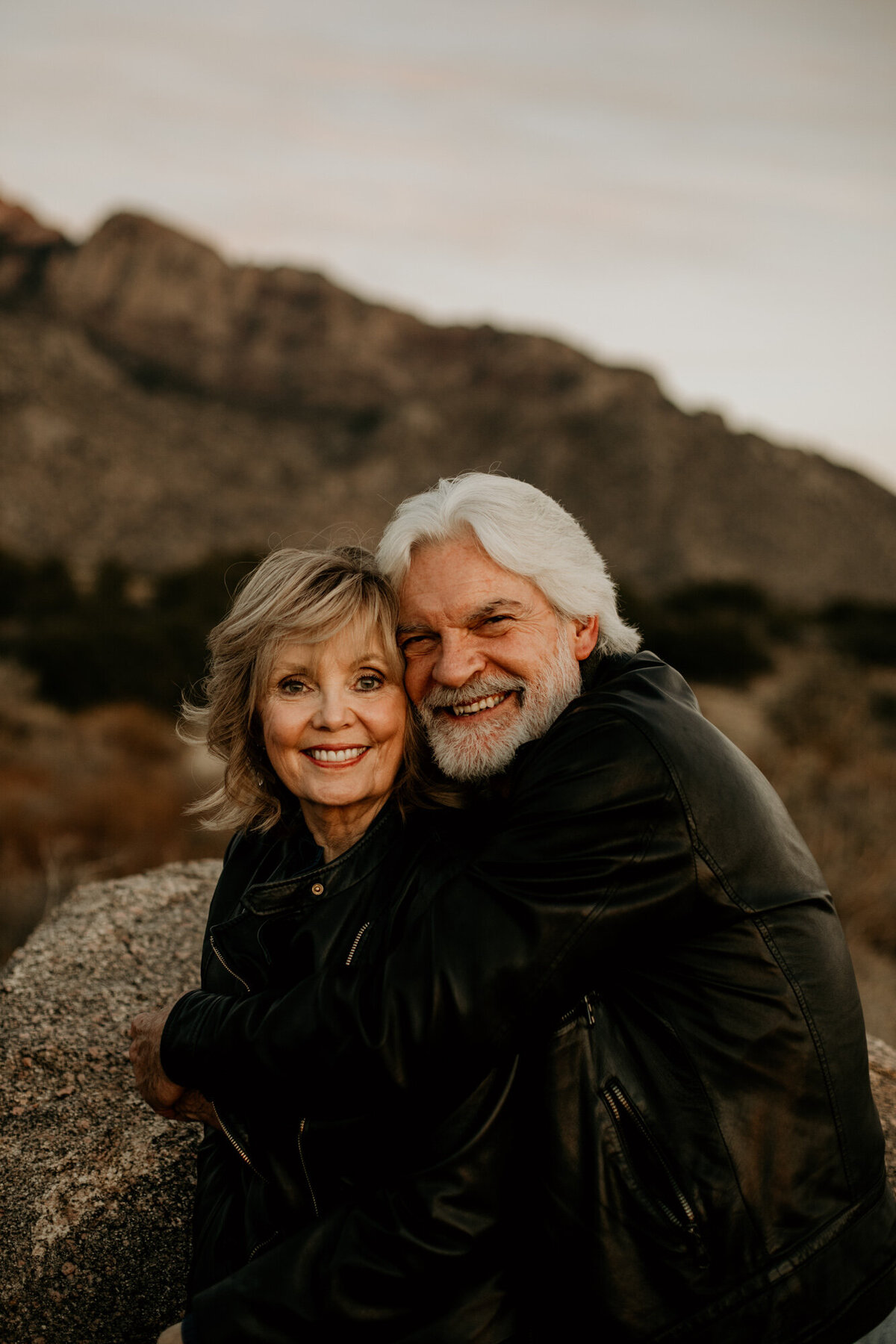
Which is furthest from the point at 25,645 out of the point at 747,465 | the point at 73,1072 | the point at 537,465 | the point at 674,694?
the point at 747,465

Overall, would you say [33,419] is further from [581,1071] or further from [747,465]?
[581,1071]

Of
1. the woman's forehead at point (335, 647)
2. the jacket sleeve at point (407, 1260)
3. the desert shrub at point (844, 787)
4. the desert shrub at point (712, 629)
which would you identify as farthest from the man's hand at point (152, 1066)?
the desert shrub at point (712, 629)

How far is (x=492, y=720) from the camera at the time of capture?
2.48 m

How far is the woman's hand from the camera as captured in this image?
2.26m

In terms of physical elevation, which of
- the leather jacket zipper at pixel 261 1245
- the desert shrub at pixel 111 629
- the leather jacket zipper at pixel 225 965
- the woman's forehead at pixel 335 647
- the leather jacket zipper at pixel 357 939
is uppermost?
the woman's forehead at pixel 335 647

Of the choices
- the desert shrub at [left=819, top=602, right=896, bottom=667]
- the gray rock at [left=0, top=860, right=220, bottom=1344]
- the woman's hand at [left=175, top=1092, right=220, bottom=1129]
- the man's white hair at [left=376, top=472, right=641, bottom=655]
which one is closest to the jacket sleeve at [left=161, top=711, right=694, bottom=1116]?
the woman's hand at [left=175, top=1092, right=220, bottom=1129]

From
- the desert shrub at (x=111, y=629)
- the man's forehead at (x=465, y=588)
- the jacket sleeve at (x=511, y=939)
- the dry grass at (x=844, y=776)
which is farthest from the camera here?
the desert shrub at (x=111, y=629)

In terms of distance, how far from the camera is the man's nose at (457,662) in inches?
95.7

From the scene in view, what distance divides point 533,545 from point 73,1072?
2.19m

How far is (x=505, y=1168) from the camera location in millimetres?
1765

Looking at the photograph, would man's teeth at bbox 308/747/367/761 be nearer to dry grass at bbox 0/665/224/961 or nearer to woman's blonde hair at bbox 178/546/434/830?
woman's blonde hair at bbox 178/546/434/830

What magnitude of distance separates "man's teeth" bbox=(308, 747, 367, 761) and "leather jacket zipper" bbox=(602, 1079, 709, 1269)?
96cm

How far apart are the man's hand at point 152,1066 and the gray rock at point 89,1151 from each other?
506mm

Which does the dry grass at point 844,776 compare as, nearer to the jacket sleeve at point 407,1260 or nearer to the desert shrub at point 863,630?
the desert shrub at point 863,630
